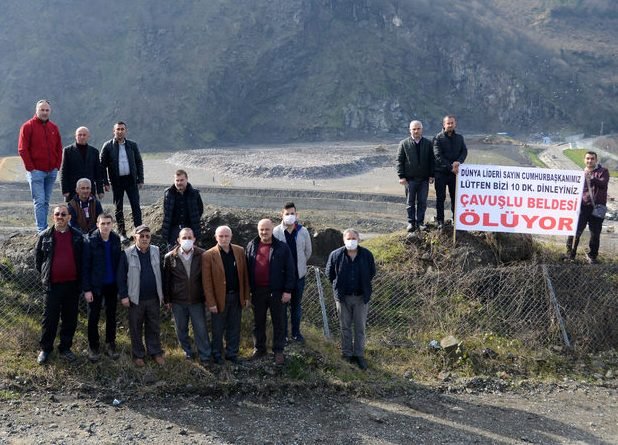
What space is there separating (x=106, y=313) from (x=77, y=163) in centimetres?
241

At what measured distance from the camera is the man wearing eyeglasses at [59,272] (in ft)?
22.9

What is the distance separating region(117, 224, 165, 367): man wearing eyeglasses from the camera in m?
7.12


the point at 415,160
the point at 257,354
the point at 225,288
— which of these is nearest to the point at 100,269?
the point at 225,288

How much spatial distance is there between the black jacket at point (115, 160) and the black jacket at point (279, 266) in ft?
9.53

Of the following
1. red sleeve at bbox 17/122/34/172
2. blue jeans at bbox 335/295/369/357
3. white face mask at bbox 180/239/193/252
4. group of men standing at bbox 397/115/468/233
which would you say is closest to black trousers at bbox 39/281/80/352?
white face mask at bbox 180/239/193/252

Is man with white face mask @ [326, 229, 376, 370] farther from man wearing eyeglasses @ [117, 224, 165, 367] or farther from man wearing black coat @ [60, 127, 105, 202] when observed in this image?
man wearing black coat @ [60, 127, 105, 202]

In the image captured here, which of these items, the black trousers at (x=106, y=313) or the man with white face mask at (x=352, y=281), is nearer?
the black trousers at (x=106, y=313)

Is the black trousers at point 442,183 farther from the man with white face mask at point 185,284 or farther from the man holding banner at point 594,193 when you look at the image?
the man with white face mask at point 185,284

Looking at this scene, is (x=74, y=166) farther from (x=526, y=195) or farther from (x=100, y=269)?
(x=526, y=195)

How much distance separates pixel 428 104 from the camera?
8356cm

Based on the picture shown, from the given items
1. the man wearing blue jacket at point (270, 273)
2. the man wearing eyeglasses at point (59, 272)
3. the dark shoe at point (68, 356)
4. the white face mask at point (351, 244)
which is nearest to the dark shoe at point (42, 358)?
the man wearing eyeglasses at point (59, 272)

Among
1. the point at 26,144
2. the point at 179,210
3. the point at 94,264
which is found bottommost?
the point at 94,264

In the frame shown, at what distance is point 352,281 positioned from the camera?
7.57 meters

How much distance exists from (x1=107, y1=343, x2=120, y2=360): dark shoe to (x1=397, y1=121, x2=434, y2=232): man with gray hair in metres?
5.29
